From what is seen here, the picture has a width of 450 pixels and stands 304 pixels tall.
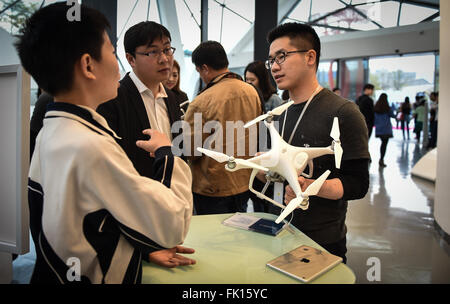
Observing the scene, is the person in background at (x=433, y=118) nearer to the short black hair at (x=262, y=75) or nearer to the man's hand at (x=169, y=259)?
the short black hair at (x=262, y=75)

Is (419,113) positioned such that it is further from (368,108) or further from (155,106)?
(155,106)

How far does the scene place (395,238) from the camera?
3.03 metres

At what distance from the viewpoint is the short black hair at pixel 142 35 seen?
1532mm

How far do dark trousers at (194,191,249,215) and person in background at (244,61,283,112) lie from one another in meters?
1.31

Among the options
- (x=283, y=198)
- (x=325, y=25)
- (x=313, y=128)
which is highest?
(x=325, y=25)

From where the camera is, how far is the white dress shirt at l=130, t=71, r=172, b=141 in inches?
62.3

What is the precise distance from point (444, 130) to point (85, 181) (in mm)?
3424

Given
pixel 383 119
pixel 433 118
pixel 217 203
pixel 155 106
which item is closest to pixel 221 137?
pixel 217 203

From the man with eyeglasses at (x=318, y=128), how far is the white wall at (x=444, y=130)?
7.42 ft

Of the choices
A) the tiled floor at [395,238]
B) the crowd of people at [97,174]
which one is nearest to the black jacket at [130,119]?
the crowd of people at [97,174]

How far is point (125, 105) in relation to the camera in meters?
1.49

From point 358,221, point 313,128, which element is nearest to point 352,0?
point 358,221

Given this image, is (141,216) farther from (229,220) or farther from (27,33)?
(229,220)
